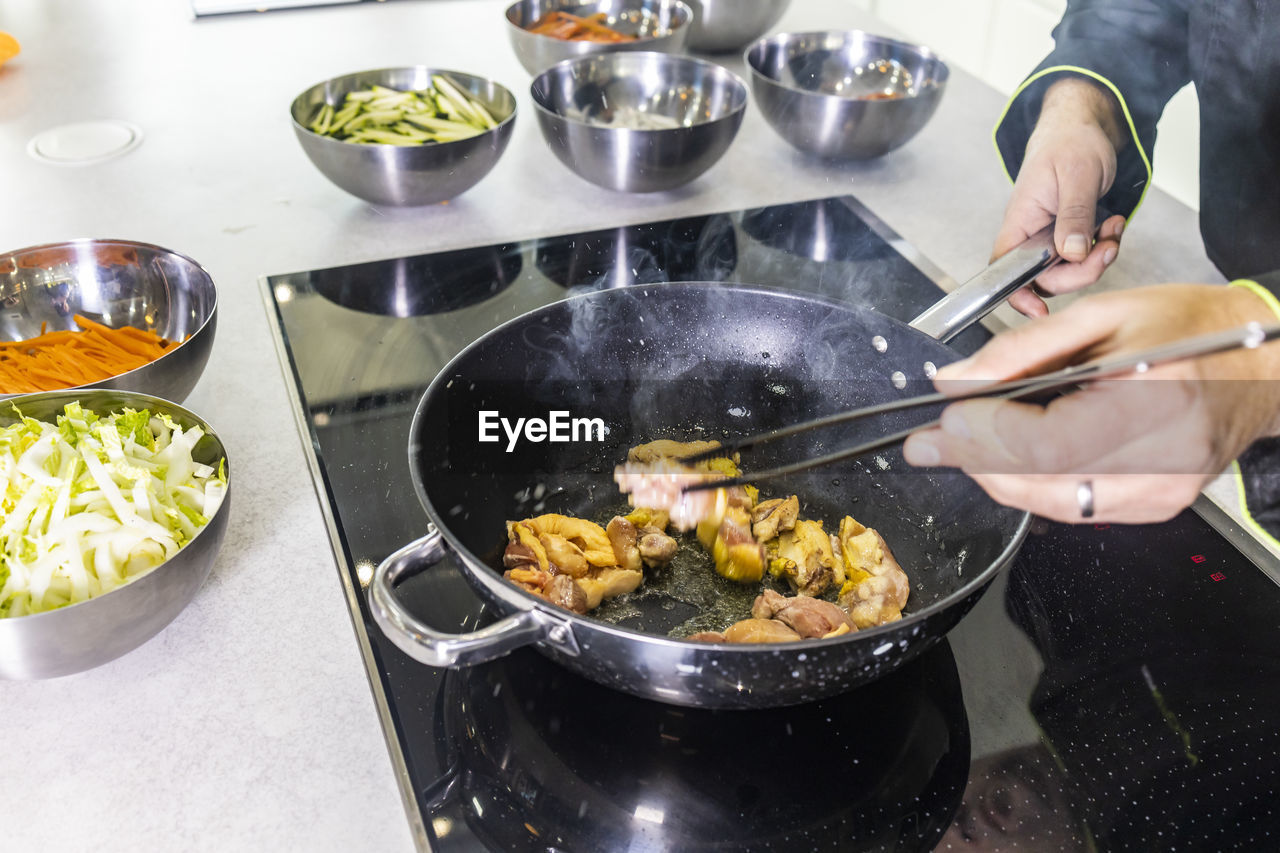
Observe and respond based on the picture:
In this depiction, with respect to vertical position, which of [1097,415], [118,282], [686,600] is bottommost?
[686,600]

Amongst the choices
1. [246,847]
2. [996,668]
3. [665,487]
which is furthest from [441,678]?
[996,668]

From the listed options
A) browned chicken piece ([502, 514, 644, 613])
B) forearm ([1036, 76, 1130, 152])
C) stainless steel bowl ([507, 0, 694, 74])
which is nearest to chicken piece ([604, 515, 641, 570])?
browned chicken piece ([502, 514, 644, 613])

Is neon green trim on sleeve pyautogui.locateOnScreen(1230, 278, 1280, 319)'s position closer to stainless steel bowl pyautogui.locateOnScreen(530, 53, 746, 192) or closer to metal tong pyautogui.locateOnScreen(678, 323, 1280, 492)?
metal tong pyautogui.locateOnScreen(678, 323, 1280, 492)

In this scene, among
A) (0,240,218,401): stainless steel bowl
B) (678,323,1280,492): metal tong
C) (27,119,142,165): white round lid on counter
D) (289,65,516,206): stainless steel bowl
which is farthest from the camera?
(27,119,142,165): white round lid on counter

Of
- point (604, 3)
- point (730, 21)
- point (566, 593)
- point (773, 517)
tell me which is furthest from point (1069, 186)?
point (604, 3)

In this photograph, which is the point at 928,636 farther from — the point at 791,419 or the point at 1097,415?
the point at 791,419

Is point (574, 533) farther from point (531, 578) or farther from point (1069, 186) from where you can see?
point (1069, 186)

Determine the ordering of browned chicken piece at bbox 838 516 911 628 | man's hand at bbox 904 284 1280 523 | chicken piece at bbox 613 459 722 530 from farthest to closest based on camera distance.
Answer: chicken piece at bbox 613 459 722 530
browned chicken piece at bbox 838 516 911 628
man's hand at bbox 904 284 1280 523

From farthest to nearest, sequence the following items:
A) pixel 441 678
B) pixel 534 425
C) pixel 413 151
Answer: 1. pixel 413 151
2. pixel 534 425
3. pixel 441 678
